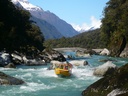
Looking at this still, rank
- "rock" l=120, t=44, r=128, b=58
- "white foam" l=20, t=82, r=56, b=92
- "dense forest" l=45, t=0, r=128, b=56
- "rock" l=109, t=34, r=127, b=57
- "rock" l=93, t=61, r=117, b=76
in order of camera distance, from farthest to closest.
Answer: "rock" l=109, t=34, r=127, b=57, "dense forest" l=45, t=0, r=128, b=56, "rock" l=120, t=44, r=128, b=58, "rock" l=93, t=61, r=117, b=76, "white foam" l=20, t=82, r=56, b=92

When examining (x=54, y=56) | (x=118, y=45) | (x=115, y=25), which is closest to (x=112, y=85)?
(x=54, y=56)

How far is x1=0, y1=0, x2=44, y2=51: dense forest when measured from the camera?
184ft

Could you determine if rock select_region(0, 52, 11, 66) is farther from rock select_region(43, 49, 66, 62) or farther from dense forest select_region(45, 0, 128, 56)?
dense forest select_region(45, 0, 128, 56)

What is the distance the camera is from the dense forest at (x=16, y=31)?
56.1 m

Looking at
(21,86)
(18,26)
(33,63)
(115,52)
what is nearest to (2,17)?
(18,26)

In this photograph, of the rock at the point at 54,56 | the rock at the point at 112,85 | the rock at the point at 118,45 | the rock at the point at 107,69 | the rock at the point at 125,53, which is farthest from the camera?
the rock at the point at 118,45

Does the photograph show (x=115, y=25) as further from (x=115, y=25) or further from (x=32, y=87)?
(x=32, y=87)

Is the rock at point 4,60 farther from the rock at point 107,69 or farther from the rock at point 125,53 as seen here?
the rock at point 125,53

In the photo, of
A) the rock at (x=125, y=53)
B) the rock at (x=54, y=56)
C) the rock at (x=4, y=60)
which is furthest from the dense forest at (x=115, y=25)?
the rock at (x=4, y=60)

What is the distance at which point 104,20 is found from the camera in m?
89.9

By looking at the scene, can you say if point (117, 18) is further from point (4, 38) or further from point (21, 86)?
point (21, 86)

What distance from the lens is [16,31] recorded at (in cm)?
6191

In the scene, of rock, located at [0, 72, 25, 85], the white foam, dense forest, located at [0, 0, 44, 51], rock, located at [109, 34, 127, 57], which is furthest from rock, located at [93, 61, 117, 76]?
rock, located at [109, 34, 127, 57]

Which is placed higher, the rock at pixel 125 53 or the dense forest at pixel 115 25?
the dense forest at pixel 115 25
